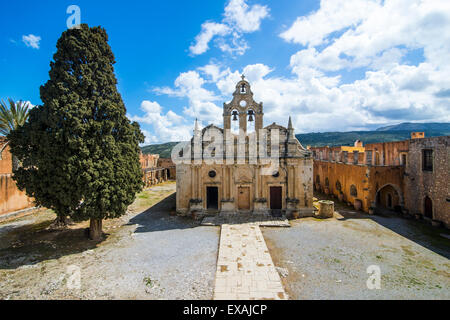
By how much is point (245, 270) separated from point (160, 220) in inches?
413

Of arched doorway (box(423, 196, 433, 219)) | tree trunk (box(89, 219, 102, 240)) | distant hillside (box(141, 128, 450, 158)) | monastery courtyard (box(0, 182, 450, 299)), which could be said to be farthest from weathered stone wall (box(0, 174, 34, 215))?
distant hillside (box(141, 128, 450, 158))

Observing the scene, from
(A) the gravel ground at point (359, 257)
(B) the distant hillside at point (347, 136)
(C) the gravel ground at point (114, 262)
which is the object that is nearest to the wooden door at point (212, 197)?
(C) the gravel ground at point (114, 262)

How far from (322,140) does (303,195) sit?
5227 inches

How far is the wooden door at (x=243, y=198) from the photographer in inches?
755

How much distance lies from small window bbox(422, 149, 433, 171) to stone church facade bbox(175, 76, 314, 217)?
9391 mm

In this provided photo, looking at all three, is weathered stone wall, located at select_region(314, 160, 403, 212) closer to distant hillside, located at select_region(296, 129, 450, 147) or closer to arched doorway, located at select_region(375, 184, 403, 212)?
arched doorway, located at select_region(375, 184, 403, 212)

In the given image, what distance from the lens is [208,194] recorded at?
766 inches

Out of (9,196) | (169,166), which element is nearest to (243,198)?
(9,196)

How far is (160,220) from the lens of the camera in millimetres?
18266

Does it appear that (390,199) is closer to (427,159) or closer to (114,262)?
(427,159)

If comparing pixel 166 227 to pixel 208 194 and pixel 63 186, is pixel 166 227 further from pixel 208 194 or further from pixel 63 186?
pixel 63 186

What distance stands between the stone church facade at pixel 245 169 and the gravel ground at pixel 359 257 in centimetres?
290

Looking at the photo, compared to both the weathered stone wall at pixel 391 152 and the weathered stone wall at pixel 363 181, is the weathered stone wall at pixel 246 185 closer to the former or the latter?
the weathered stone wall at pixel 363 181

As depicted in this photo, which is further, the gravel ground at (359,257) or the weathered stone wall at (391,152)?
the weathered stone wall at (391,152)
